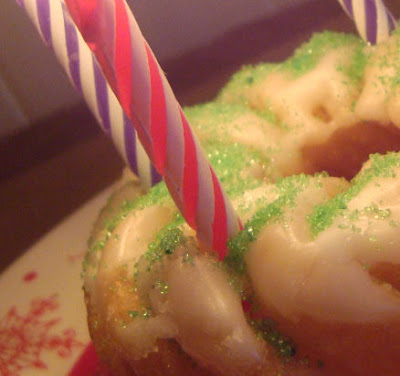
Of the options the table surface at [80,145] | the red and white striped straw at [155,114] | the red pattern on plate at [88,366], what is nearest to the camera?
the red and white striped straw at [155,114]

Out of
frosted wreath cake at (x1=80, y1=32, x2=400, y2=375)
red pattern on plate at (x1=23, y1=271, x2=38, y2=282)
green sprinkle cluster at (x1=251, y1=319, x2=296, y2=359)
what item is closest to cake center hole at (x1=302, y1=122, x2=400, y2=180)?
frosted wreath cake at (x1=80, y1=32, x2=400, y2=375)

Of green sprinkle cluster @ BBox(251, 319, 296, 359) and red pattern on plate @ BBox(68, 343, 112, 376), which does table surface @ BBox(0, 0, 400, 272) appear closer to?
red pattern on plate @ BBox(68, 343, 112, 376)

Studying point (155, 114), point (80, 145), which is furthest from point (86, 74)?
point (80, 145)

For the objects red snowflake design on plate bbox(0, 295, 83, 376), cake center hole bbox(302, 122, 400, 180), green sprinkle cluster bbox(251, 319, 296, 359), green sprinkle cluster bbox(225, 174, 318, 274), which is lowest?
red snowflake design on plate bbox(0, 295, 83, 376)

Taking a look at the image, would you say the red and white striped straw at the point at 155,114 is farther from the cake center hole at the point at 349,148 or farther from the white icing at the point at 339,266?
the cake center hole at the point at 349,148

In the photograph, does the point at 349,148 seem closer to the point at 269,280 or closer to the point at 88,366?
the point at 269,280

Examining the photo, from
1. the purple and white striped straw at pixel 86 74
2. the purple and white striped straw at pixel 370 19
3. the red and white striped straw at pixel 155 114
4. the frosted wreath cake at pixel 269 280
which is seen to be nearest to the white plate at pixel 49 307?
the frosted wreath cake at pixel 269 280
